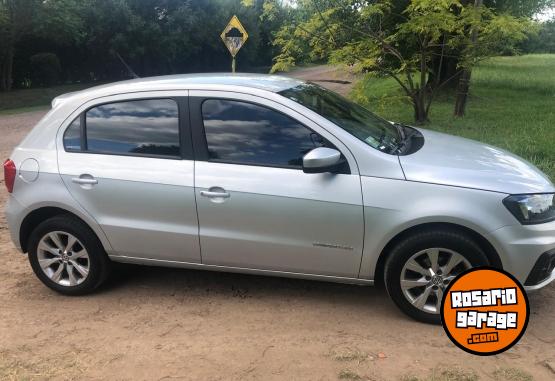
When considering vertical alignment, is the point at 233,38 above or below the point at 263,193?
above

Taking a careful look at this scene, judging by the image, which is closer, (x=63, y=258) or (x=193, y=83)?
(x=193, y=83)

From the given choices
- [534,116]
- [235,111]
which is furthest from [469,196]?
[534,116]

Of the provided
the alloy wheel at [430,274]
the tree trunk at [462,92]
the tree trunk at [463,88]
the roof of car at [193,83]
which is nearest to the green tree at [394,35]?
the tree trunk at [463,88]

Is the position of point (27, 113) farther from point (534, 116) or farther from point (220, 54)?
point (220, 54)

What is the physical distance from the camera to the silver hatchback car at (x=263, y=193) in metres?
3.48

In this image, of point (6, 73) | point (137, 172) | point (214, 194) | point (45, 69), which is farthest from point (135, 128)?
point (45, 69)

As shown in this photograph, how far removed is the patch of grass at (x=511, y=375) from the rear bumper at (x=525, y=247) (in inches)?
25.5

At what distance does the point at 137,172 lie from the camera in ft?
13.1

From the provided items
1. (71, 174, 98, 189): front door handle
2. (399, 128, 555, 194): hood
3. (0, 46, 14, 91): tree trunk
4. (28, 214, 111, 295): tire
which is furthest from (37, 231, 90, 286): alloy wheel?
(0, 46, 14, 91): tree trunk

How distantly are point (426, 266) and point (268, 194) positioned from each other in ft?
3.80

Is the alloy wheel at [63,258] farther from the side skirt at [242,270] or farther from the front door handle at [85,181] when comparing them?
the front door handle at [85,181]

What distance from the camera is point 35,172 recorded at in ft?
13.8

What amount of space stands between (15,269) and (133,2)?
2834 cm

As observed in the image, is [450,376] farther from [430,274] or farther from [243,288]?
[243,288]
